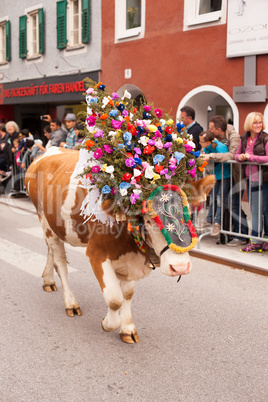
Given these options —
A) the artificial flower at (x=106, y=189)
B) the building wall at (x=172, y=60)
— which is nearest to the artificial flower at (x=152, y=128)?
the artificial flower at (x=106, y=189)

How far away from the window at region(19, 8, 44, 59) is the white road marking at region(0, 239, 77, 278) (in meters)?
12.1

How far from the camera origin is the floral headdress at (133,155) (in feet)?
11.1

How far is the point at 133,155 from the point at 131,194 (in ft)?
1.08

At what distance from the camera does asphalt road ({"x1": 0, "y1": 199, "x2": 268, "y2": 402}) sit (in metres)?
3.32

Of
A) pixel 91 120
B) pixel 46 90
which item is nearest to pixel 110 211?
pixel 91 120

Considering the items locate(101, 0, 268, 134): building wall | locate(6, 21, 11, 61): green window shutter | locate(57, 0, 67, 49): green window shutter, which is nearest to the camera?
locate(101, 0, 268, 134): building wall

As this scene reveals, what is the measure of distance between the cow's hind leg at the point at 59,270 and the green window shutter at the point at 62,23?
12534 mm

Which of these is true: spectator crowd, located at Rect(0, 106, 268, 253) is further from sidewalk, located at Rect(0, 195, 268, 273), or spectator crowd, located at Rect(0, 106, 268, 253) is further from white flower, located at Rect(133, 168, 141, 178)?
white flower, located at Rect(133, 168, 141, 178)

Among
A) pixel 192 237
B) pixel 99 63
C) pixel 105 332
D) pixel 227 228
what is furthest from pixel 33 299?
pixel 99 63

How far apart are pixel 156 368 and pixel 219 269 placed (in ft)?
10.3

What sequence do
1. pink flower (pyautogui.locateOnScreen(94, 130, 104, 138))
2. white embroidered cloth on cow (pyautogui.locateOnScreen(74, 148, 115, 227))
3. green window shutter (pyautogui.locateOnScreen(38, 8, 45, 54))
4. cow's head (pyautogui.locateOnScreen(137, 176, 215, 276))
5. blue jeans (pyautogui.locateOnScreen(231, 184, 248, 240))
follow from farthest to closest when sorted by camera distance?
green window shutter (pyautogui.locateOnScreen(38, 8, 45, 54)) → blue jeans (pyautogui.locateOnScreen(231, 184, 248, 240)) → white embroidered cloth on cow (pyautogui.locateOnScreen(74, 148, 115, 227)) → pink flower (pyautogui.locateOnScreen(94, 130, 104, 138)) → cow's head (pyautogui.locateOnScreen(137, 176, 215, 276))

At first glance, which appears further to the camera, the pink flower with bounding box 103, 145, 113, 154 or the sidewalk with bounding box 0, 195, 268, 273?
the sidewalk with bounding box 0, 195, 268, 273

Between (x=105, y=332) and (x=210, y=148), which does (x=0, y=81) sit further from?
(x=105, y=332)

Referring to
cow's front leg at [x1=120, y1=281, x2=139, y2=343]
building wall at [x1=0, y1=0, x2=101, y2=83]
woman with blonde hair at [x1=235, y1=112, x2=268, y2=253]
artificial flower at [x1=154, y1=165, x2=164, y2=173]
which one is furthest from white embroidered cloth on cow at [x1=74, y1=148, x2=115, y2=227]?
building wall at [x1=0, y1=0, x2=101, y2=83]
